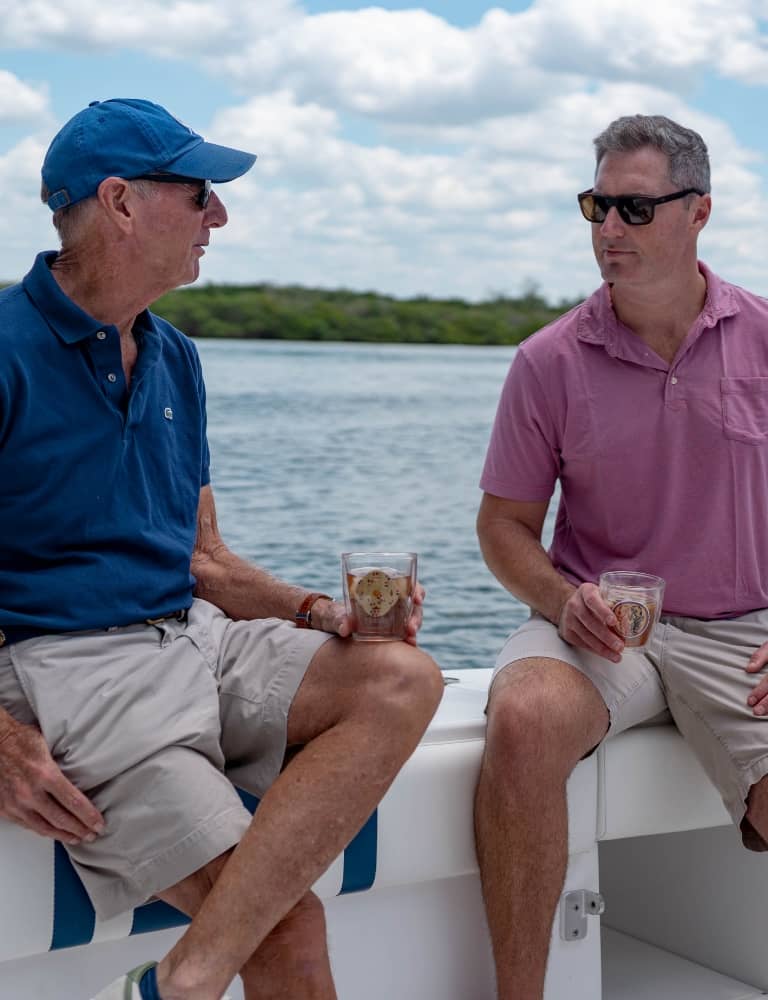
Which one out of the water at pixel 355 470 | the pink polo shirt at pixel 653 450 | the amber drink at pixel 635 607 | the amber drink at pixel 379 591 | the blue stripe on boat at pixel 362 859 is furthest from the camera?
the water at pixel 355 470

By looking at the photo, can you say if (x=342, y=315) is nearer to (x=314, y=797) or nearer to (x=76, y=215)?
(x=76, y=215)

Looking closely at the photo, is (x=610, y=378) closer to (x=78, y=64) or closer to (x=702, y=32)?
(x=702, y=32)

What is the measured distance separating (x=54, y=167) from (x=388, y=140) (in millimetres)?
34785

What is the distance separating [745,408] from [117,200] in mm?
1158

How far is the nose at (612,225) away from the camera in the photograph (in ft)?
7.66

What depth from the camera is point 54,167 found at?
186 centimetres

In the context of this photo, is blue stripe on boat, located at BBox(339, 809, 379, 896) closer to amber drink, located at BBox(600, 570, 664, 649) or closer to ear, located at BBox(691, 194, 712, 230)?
amber drink, located at BBox(600, 570, 664, 649)

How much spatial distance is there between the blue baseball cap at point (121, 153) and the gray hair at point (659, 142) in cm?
83

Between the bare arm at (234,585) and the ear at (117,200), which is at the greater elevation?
the ear at (117,200)

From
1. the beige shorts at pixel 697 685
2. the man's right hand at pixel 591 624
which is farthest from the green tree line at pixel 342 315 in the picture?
the man's right hand at pixel 591 624

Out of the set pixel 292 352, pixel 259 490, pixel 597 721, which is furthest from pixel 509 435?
pixel 292 352

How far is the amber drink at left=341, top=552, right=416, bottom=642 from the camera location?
5.82 ft

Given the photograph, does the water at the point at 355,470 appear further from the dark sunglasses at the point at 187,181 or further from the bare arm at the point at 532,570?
the dark sunglasses at the point at 187,181

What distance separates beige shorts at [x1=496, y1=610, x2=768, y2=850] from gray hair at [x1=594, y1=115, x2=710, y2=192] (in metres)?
0.82
